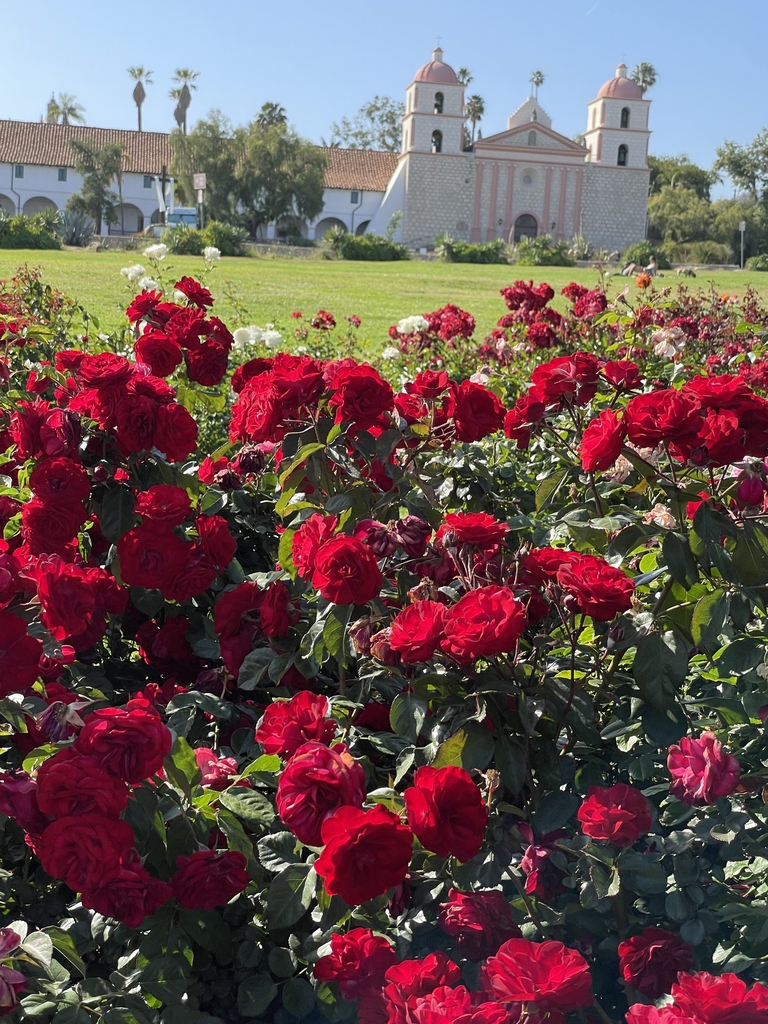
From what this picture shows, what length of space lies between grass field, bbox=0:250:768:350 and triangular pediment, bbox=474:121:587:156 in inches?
1135

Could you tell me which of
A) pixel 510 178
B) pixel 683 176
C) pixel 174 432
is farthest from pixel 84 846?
pixel 683 176

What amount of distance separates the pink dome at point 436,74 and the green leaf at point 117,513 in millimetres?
54572

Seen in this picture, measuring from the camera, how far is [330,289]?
676 inches

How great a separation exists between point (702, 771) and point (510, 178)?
5488 centimetres

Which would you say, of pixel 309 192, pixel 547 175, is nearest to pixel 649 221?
pixel 547 175

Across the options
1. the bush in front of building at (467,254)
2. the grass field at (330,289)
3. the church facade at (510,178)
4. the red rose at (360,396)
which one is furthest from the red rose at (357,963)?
the church facade at (510,178)

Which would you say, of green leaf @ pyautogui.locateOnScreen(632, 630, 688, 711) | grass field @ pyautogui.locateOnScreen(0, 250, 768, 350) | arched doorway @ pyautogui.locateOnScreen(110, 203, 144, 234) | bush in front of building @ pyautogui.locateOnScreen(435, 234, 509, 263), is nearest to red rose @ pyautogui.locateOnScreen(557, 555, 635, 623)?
green leaf @ pyautogui.locateOnScreen(632, 630, 688, 711)

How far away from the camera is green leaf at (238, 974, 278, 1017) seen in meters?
1.12

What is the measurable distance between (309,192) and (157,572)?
1598 inches

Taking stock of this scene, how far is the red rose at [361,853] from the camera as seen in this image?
3.01 feet

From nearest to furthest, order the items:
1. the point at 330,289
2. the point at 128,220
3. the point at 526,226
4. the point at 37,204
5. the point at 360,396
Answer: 1. the point at 360,396
2. the point at 330,289
3. the point at 37,204
4. the point at 526,226
5. the point at 128,220

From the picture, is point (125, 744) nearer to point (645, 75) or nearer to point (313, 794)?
point (313, 794)

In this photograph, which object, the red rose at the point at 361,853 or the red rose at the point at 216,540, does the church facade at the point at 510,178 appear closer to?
the red rose at the point at 216,540

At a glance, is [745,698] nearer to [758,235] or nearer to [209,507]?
[209,507]
